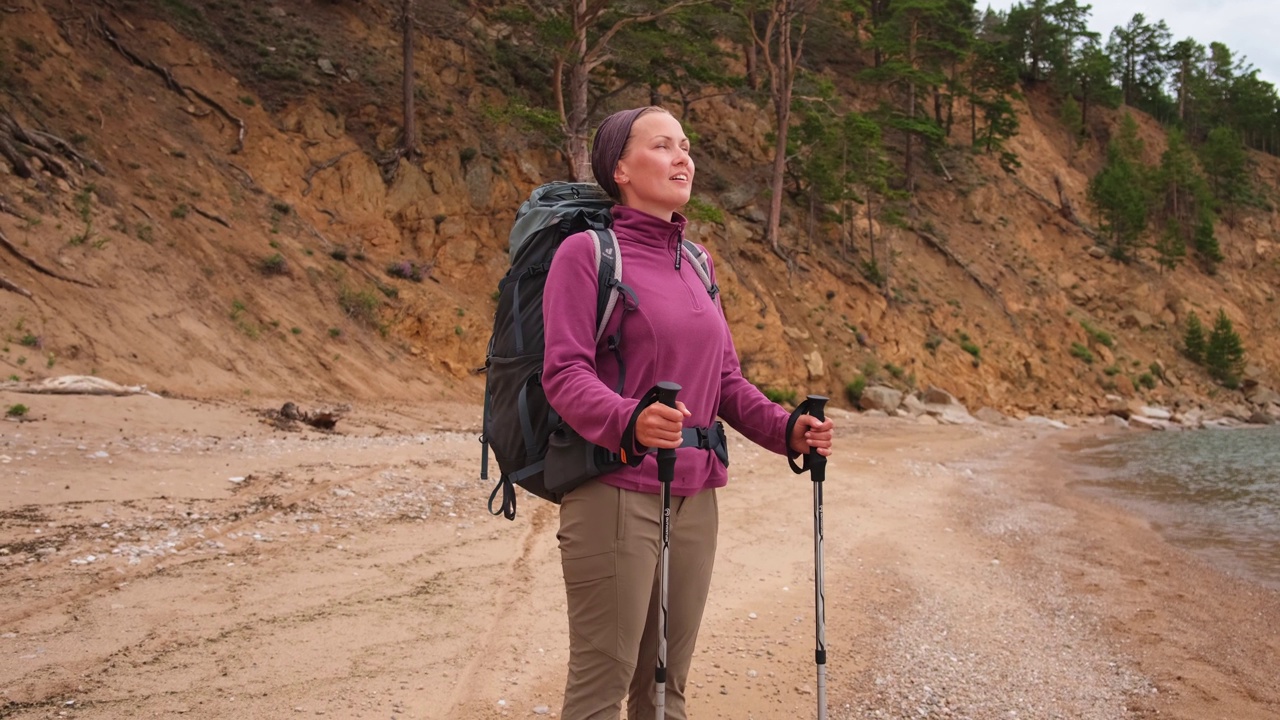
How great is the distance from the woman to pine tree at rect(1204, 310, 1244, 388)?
4186 cm

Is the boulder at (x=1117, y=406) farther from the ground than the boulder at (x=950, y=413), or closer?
closer

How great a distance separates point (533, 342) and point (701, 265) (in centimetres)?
62

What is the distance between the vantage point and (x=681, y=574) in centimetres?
Result: 238

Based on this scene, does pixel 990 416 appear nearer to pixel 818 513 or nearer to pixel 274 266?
pixel 274 266

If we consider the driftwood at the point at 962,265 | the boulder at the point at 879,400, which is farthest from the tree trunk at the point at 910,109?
the boulder at the point at 879,400

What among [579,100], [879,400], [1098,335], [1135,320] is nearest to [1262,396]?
[1135,320]

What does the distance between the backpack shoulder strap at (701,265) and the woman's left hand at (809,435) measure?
0.46 m

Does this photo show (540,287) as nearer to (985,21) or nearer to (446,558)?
(446,558)

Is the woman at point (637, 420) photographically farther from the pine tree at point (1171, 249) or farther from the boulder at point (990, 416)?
the pine tree at point (1171, 249)

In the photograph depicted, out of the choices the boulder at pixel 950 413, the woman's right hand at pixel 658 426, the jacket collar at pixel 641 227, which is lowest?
the boulder at pixel 950 413

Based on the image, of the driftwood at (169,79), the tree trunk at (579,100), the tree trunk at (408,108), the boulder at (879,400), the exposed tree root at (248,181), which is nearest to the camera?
the exposed tree root at (248,181)

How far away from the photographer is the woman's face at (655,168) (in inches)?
98.0

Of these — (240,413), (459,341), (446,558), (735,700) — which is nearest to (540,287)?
(735,700)

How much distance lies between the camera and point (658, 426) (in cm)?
206
